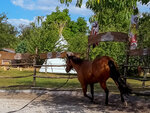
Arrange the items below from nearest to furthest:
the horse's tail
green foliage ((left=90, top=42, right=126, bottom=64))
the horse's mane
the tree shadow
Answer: the tree shadow < the horse's tail < the horse's mane < green foliage ((left=90, top=42, right=126, bottom=64))

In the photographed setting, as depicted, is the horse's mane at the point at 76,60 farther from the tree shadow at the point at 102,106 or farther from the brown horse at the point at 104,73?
the tree shadow at the point at 102,106

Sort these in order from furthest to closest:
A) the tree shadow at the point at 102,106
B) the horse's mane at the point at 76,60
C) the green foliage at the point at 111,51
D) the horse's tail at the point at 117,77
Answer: the green foliage at the point at 111,51, the horse's mane at the point at 76,60, the horse's tail at the point at 117,77, the tree shadow at the point at 102,106

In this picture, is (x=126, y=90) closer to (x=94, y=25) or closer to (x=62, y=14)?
(x=94, y=25)

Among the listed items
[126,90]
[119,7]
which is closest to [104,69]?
[126,90]

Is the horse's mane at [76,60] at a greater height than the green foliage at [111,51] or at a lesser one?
lesser

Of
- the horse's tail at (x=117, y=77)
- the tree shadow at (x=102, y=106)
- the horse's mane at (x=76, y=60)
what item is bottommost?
the tree shadow at (x=102, y=106)

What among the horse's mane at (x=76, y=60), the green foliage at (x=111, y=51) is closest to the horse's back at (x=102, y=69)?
the horse's mane at (x=76, y=60)

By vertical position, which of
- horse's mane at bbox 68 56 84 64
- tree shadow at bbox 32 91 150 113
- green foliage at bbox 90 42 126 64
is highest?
green foliage at bbox 90 42 126 64

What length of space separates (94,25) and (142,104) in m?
3.52

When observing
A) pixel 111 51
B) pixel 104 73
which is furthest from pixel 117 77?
pixel 111 51

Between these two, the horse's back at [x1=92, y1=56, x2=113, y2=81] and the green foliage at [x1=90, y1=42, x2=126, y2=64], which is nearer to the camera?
the horse's back at [x1=92, y1=56, x2=113, y2=81]

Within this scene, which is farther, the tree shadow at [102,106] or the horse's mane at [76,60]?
the horse's mane at [76,60]

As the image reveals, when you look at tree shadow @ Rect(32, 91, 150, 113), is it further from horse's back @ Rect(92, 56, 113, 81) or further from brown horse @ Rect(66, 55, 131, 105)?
horse's back @ Rect(92, 56, 113, 81)

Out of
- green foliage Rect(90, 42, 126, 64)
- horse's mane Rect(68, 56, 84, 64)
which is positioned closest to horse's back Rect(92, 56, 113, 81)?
horse's mane Rect(68, 56, 84, 64)
